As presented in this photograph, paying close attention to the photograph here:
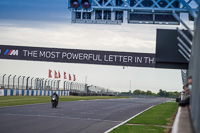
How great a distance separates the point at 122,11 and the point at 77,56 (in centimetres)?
2099

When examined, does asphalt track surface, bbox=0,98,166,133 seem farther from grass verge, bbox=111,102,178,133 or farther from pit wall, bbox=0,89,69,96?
pit wall, bbox=0,89,69,96

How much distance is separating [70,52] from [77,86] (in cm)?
→ 3401

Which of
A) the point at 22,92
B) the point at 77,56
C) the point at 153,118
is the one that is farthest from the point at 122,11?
the point at 22,92

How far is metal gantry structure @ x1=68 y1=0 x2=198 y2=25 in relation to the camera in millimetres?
24078

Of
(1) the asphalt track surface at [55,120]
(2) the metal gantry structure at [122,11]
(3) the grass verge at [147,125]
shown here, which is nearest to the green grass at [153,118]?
(3) the grass verge at [147,125]

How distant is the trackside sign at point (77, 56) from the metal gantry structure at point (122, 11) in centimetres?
1923

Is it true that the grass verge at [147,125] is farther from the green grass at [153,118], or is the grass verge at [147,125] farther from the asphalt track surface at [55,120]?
the asphalt track surface at [55,120]

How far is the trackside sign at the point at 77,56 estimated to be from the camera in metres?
44.5

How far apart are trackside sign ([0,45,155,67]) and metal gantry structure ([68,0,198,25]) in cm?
1923

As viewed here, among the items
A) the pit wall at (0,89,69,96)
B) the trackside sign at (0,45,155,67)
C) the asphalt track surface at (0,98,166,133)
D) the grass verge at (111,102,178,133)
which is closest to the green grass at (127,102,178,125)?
the grass verge at (111,102,178,133)

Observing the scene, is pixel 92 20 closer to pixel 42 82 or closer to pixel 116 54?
pixel 116 54

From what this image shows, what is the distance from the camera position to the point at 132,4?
2483 cm

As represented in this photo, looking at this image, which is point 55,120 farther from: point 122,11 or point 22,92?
point 22,92

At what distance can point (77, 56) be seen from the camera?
150 ft
